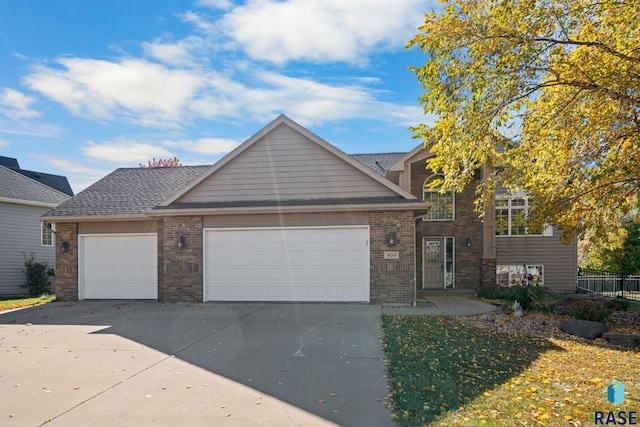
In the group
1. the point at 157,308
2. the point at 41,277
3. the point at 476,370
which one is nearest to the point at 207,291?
the point at 157,308

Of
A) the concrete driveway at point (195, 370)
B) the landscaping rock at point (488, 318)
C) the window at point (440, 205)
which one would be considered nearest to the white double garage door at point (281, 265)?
the concrete driveway at point (195, 370)

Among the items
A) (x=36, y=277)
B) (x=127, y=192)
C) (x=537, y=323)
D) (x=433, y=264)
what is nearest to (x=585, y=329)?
(x=537, y=323)

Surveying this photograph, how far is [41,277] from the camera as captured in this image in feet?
62.0

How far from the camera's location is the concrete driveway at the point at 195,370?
4.50 metres

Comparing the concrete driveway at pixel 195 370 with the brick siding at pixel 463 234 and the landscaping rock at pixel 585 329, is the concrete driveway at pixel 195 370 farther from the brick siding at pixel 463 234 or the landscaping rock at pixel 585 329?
the brick siding at pixel 463 234

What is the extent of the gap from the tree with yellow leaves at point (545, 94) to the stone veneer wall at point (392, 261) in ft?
10.8

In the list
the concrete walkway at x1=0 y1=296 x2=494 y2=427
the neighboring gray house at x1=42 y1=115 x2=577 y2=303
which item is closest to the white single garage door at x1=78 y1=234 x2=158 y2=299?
the neighboring gray house at x1=42 y1=115 x2=577 y2=303

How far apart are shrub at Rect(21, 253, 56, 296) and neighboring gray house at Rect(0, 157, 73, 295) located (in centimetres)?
26

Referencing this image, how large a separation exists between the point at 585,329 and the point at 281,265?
7.72 metres

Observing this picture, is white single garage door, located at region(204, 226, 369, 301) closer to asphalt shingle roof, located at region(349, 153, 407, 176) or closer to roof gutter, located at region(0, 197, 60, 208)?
asphalt shingle roof, located at region(349, 153, 407, 176)

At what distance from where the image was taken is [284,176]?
12781 mm

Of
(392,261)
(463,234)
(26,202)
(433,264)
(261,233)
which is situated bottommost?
(433,264)

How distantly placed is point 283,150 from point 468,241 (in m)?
8.20

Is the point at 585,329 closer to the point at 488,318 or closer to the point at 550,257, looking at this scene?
the point at 488,318
